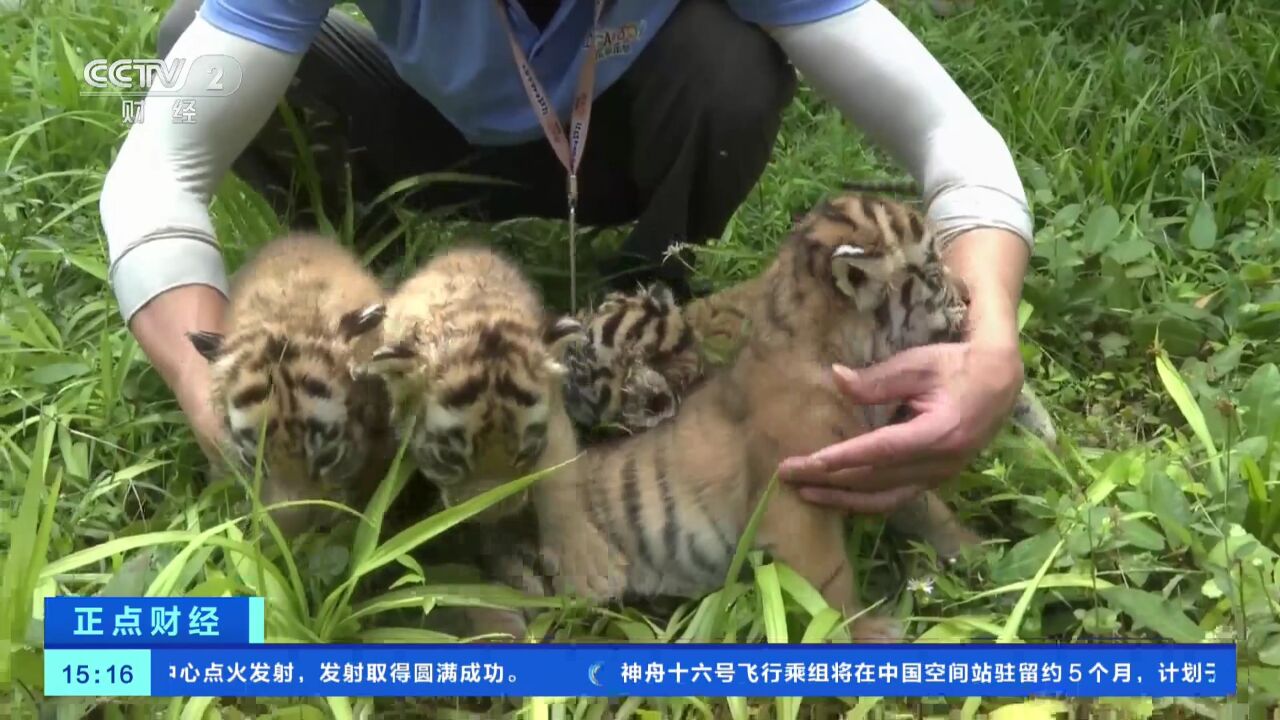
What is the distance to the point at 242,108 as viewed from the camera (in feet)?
5.65

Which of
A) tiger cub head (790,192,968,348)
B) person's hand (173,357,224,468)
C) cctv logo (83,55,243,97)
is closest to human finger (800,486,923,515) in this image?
tiger cub head (790,192,968,348)

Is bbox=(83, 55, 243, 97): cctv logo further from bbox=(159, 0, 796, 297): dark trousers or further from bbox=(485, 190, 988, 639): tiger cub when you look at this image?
bbox=(485, 190, 988, 639): tiger cub

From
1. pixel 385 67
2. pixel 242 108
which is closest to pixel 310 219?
pixel 385 67

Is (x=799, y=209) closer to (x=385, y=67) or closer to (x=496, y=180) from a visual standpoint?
(x=496, y=180)

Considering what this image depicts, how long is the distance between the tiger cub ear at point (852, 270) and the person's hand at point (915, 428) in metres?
0.12

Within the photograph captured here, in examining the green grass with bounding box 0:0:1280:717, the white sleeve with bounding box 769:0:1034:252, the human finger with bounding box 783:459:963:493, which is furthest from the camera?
the white sleeve with bounding box 769:0:1034:252

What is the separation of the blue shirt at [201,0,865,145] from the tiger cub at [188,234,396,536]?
44 cm

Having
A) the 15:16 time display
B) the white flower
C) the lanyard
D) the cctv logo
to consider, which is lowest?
the white flower

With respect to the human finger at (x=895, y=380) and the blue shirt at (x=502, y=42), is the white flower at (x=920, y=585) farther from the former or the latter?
the blue shirt at (x=502, y=42)

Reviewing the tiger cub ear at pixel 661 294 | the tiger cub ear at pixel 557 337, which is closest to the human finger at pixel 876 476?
the tiger cub ear at pixel 557 337

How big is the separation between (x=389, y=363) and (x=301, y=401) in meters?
0.15

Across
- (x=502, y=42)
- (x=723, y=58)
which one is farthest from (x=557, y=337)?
(x=723, y=58)

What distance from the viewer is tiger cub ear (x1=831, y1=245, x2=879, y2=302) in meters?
1.65

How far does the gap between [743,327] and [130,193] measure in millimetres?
988
